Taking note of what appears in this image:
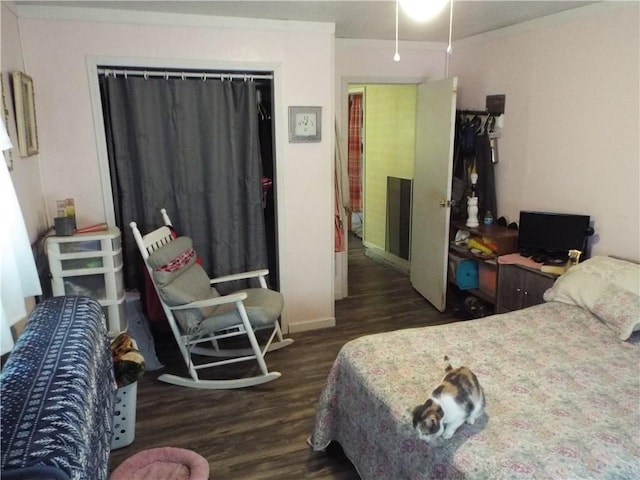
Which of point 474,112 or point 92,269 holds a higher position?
point 474,112

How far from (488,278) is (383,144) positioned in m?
2.36

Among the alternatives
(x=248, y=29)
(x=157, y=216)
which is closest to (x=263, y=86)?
(x=248, y=29)

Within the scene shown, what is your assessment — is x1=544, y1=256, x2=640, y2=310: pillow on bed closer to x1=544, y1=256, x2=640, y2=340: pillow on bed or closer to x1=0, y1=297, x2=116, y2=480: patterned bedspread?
x1=544, y1=256, x2=640, y2=340: pillow on bed

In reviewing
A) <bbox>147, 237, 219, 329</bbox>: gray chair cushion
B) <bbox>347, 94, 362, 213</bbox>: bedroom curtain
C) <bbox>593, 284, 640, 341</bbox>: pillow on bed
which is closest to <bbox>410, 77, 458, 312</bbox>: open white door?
<bbox>593, 284, 640, 341</bbox>: pillow on bed

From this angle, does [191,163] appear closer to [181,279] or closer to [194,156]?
[194,156]

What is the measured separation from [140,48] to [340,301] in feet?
8.60

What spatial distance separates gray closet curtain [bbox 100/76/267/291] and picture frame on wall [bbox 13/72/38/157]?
49 centimetres

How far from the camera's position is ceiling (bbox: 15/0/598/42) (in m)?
2.72

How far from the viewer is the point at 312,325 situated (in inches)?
145

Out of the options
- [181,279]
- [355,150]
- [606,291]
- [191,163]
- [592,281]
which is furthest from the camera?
[355,150]

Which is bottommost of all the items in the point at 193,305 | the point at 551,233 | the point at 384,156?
the point at 193,305

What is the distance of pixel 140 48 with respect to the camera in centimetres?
293

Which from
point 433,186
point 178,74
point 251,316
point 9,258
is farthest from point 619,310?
point 178,74

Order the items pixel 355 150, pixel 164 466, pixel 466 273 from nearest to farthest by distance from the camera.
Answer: pixel 164 466 → pixel 466 273 → pixel 355 150
